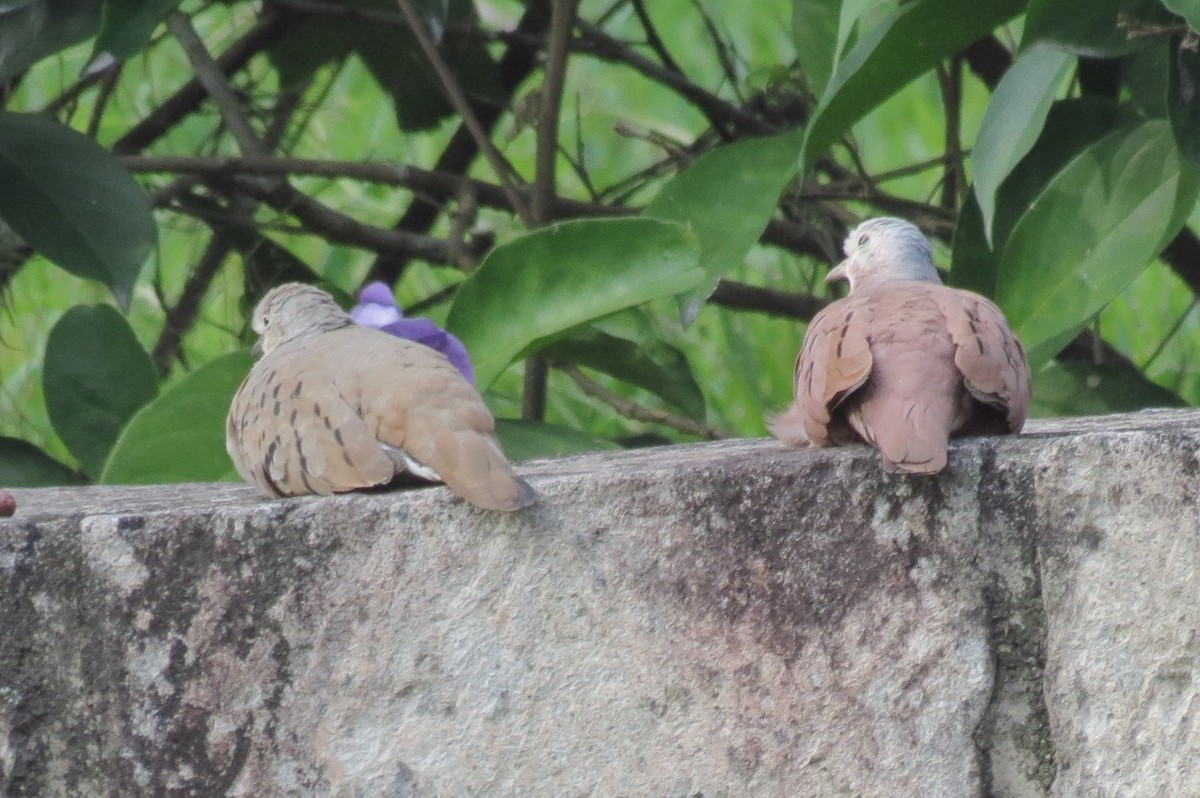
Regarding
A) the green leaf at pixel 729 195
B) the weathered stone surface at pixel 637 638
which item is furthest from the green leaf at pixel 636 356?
the weathered stone surface at pixel 637 638

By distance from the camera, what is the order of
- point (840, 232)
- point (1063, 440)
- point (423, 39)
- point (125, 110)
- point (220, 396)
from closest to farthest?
point (1063, 440)
point (220, 396)
point (423, 39)
point (840, 232)
point (125, 110)

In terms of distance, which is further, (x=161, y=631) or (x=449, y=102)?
(x=449, y=102)

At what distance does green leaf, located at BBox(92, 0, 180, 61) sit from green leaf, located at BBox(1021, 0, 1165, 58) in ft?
5.29

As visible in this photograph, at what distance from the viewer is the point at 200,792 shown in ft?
6.66

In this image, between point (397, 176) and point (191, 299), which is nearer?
point (397, 176)

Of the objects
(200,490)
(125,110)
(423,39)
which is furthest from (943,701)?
(125,110)

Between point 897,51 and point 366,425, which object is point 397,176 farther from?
point 366,425

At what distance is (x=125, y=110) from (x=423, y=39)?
1.42 metres

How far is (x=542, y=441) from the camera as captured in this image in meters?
3.35

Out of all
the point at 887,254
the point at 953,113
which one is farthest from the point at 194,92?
Answer: the point at 887,254

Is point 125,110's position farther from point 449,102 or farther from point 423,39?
point 423,39

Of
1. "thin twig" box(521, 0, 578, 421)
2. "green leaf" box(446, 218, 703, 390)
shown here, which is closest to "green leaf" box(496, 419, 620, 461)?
"green leaf" box(446, 218, 703, 390)

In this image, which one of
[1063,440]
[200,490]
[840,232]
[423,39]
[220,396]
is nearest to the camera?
[1063,440]

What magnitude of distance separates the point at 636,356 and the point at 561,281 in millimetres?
409
